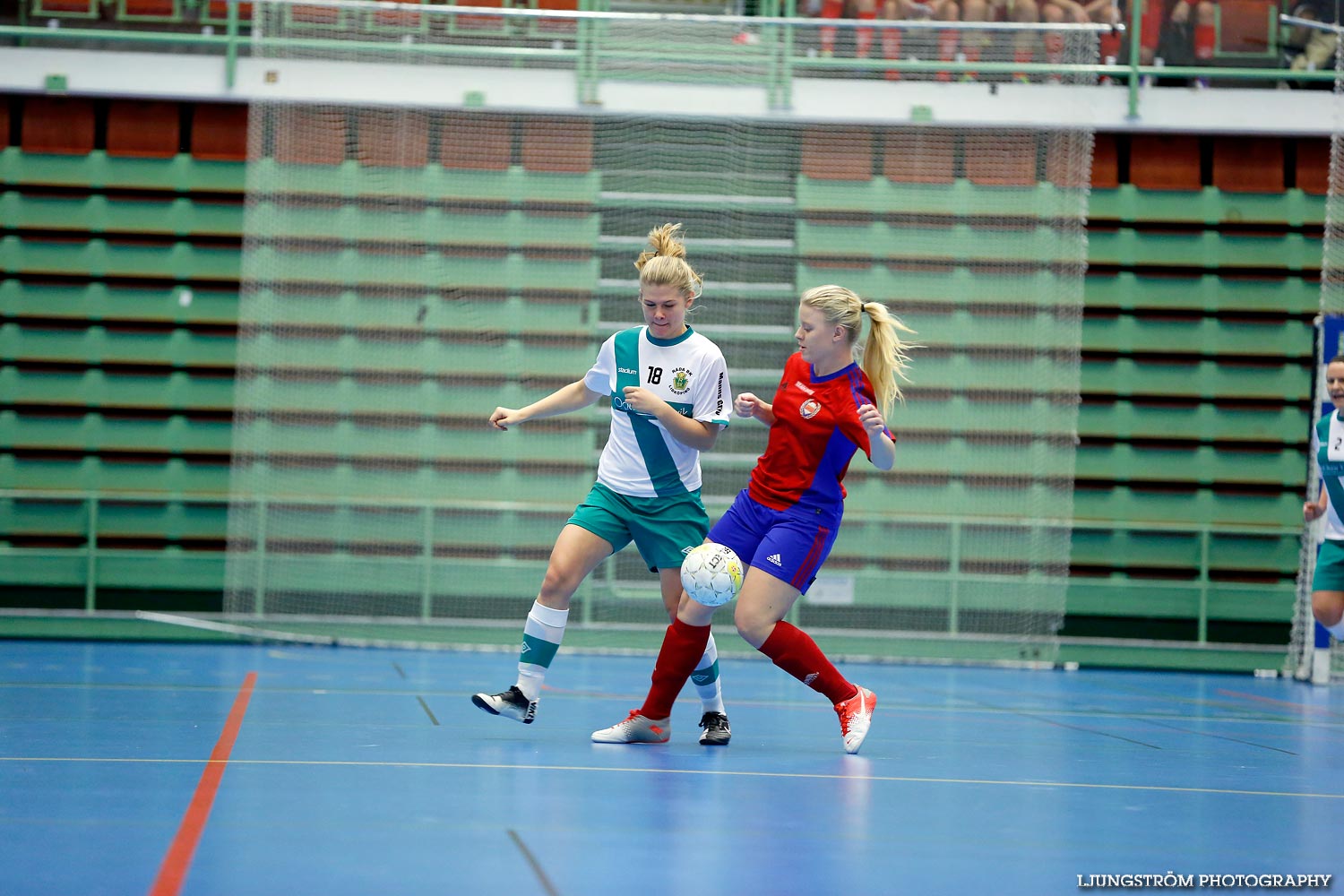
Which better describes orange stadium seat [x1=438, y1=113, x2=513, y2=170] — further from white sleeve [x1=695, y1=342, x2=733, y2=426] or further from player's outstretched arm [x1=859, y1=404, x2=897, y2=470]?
player's outstretched arm [x1=859, y1=404, x2=897, y2=470]

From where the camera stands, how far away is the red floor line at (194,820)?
8.15 feet

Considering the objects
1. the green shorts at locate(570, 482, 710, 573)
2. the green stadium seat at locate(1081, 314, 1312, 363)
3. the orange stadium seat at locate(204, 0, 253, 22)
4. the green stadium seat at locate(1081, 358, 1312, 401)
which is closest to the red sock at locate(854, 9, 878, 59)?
→ the green stadium seat at locate(1081, 314, 1312, 363)

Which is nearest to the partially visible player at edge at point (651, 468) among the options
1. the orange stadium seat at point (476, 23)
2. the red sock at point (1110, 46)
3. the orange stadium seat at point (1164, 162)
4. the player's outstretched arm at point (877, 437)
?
the player's outstretched arm at point (877, 437)

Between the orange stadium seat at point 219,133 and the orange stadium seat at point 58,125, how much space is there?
2.57ft

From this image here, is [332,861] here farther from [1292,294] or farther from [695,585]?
[1292,294]

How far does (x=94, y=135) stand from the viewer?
1026cm

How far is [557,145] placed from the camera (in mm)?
9672

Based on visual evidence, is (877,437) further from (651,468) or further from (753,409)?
(651,468)

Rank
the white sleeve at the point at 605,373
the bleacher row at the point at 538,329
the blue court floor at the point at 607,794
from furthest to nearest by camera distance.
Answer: the bleacher row at the point at 538,329, the white sleeve at the point at 605,373, the blue court floor at the point at 607,794

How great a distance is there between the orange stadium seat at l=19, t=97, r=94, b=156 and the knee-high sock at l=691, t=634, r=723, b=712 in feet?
25.2

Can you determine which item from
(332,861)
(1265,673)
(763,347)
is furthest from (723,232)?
(332,861)

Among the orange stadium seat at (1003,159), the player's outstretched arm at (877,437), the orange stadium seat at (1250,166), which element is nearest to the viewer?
the player's outstretched arm at (877,437)

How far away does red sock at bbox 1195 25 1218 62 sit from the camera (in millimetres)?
9875

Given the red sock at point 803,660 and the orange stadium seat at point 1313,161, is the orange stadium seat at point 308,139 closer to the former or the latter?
the red sock at point 803,660
